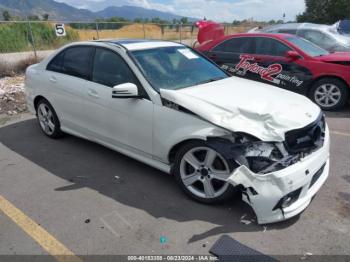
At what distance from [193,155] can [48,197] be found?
1700 millimetres

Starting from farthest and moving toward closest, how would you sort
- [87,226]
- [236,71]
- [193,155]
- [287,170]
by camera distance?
[236,71] → [193,155] → [87,226] → [287,170]

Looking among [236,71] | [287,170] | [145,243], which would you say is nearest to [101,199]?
[145,243]

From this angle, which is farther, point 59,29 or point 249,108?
point 59,29

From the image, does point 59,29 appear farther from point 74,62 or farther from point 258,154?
point 258,154

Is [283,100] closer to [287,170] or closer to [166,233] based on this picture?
[287,170]

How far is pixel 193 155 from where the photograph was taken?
3.54m

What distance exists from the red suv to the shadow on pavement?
13.5 ft

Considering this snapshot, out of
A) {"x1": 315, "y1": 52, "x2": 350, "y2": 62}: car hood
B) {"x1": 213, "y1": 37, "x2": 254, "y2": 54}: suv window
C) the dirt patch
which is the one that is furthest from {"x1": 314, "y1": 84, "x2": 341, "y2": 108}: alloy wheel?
the dirt patch

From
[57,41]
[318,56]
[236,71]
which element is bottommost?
[57,41]

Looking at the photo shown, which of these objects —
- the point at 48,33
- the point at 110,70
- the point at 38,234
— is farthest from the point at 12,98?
the point at 48,33

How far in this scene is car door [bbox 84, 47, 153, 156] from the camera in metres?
3.88

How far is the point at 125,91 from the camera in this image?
3793 millimetres

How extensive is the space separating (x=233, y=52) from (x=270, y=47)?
2.84ft

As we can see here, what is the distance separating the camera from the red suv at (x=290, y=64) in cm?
688
